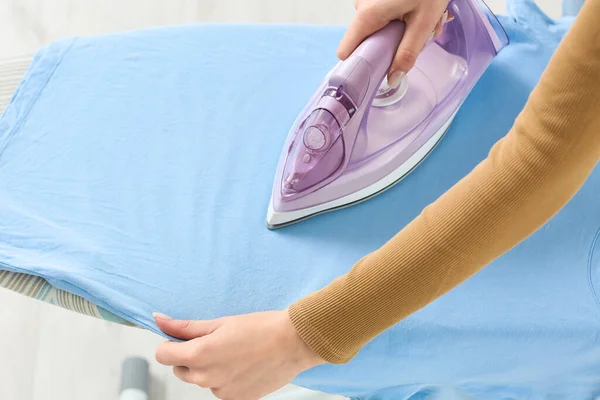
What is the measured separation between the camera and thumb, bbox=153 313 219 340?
729 millimetres

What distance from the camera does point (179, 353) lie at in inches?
28.1

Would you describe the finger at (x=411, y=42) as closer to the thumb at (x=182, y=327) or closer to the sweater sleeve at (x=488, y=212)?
the sweater sleeve at (x=488, y=212)

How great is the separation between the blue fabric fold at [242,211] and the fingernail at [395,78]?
0.12 meters

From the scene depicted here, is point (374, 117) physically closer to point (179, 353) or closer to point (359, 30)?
point (359, 30)

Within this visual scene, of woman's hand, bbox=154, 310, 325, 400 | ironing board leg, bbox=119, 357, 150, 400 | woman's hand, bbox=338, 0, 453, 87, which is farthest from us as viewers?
ironing board leg, bbox=119, 357, 150, 400

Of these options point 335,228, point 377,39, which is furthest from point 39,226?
point 377,39

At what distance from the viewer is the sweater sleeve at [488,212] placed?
505mm

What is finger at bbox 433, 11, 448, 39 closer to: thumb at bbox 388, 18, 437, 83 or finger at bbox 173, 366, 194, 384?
thumb at bbox 388, 18, 437, 83

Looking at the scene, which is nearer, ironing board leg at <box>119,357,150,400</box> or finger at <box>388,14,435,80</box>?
finger at <box>388,14,435,80</box>

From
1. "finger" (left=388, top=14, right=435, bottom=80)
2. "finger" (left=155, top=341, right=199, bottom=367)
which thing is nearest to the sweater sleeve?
"finger" (left=155, top=341, right=199, bottom=367)

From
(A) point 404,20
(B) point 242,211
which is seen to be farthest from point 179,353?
(A) point 404,20

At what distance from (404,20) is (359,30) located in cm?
6

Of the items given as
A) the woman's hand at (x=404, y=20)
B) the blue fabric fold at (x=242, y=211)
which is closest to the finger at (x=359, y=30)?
the woman's hand at (x=404, y=20)

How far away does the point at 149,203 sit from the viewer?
83 centimetres
